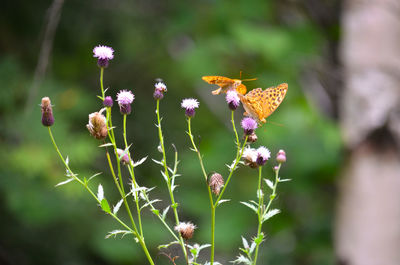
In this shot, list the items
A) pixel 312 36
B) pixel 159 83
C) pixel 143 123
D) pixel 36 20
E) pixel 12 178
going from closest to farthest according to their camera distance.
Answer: pixel 159 83, pixel 12 178, pixel 312 36, pixel 36 20, pixel 143 123

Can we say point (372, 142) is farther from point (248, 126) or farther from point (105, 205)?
point (105, 205)

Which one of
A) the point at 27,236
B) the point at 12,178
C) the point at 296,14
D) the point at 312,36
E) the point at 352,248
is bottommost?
the point at 352,248

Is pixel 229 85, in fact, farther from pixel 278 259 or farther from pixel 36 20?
pixel 278 259

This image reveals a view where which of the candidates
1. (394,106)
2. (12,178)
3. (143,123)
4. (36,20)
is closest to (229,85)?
(394,106)

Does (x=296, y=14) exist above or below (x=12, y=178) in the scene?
above

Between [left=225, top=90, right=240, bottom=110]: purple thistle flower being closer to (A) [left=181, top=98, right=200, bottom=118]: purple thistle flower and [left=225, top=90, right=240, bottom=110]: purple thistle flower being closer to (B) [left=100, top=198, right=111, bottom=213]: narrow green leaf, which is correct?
(A) [left=181, top=98, right=200, bottom=118]: purple thistle flower
